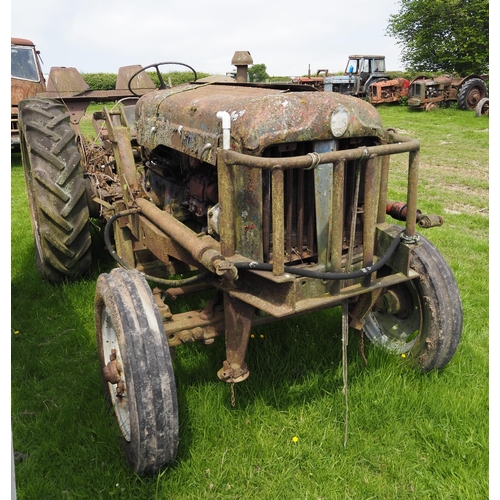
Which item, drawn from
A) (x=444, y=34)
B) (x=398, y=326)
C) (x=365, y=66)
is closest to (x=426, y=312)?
(x=398, y=326)

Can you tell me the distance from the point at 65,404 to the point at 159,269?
1122 mm

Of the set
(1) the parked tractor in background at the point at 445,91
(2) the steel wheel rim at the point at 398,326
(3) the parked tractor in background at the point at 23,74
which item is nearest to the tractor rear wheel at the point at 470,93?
(1) the parked tractor in background at the point at 445,91

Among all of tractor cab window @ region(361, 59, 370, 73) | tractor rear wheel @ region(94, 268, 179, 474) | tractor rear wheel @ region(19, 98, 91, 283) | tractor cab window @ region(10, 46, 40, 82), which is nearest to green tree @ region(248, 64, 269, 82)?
tractor cab window @ region(361, 59, 370, 73)

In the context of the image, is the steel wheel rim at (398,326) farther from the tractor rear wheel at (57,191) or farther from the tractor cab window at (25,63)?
the tractor cab window at (25,63)

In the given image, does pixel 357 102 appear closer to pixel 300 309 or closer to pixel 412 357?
pixel 300 309

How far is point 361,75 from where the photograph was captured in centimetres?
2030

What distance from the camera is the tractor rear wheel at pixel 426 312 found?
2713 mm

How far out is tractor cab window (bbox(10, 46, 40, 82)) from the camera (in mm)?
9648

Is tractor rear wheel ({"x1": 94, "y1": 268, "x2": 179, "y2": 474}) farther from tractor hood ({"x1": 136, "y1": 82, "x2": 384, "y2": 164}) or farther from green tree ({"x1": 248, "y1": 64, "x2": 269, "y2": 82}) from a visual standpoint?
green tree ({"x1": 248, "y1": 64, "x2": 269, "y2": 82})

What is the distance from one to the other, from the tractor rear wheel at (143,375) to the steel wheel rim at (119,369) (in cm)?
3

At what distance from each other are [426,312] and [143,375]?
1.61 m

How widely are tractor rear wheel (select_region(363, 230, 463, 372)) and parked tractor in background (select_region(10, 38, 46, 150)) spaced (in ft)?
27.7

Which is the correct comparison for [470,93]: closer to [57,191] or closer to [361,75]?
[361,75]

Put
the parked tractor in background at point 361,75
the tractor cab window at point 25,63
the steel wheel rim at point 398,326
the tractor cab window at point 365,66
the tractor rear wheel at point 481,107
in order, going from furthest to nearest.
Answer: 1. the tractor cab window at point 365,66
2. the parked tractor in background at point 361,75
3. the tractor rear wheel at point 481,107
4. the tractor cab window at point 25,63
5. the steel wheel rim at point 398,326
